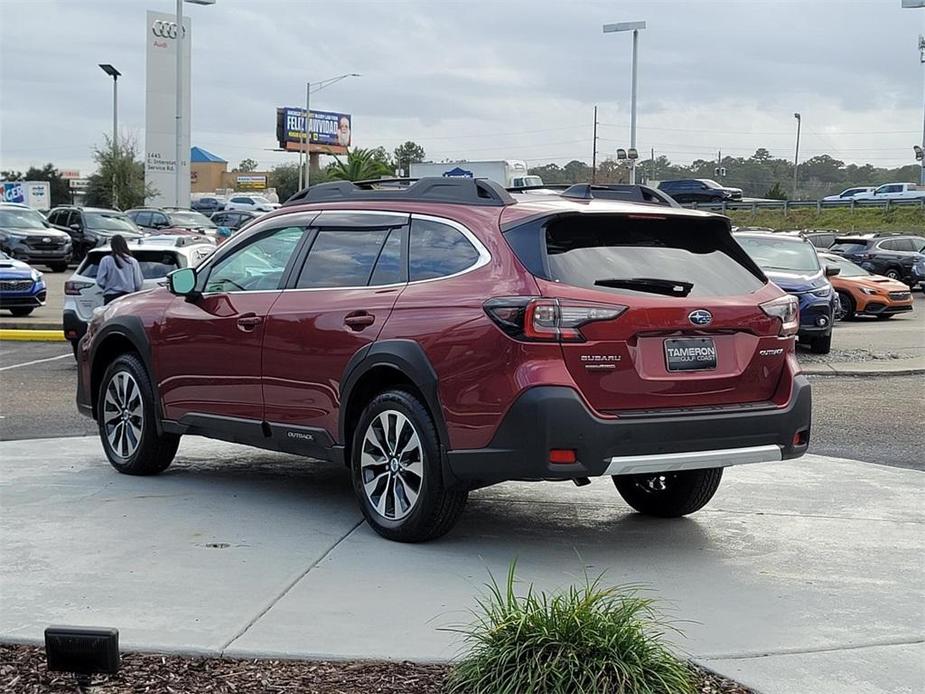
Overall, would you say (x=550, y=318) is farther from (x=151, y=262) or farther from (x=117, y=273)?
(x=151, y=262)

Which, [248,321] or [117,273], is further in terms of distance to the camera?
[117,273]

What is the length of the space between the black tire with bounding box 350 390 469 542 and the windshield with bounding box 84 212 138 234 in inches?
1289

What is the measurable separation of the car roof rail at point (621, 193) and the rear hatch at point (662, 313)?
505 millimetres

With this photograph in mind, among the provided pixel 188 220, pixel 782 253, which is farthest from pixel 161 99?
pixel 782 253

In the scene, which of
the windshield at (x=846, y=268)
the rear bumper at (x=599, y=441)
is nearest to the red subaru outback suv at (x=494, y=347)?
the rear bumper at (x=599, y=441)

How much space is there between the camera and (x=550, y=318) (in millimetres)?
5980

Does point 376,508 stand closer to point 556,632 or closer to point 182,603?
point 182,603

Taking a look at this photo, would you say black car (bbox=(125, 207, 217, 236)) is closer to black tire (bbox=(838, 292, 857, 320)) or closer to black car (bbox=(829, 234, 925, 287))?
black car (bbox=(829, 234, 925, 287))

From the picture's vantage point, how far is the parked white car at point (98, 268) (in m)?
15.6

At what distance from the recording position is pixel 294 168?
12081 cm

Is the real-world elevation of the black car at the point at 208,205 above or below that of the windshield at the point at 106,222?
above

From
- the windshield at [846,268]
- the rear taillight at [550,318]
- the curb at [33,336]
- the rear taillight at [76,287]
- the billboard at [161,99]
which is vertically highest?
the billboard at [161,99]

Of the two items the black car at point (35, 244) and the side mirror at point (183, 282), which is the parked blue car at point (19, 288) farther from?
the side mirror at point (183, 282)

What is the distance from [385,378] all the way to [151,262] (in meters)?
10.8
